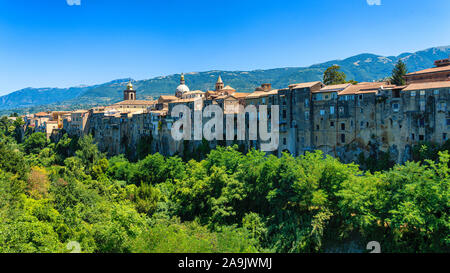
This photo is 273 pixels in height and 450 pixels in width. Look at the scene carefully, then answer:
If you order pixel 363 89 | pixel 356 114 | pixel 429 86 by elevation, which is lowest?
pixel 356 114

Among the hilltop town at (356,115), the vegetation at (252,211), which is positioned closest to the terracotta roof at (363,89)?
the hilltop town at (356,115)

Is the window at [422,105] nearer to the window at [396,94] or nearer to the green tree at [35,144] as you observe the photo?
the window at [396,94]

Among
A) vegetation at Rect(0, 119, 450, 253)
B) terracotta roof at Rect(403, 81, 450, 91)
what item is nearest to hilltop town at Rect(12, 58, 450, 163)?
terracotta roof at Rect(403, 81, 450, 91)

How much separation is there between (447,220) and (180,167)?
32.4m

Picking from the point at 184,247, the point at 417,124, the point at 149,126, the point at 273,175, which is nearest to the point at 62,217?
the point at 184,247

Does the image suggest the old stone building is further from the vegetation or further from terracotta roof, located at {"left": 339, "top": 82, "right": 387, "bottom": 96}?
the vegetation

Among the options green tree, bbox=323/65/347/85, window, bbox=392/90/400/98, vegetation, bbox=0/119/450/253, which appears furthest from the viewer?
green tree, bbox=323/65/347/85

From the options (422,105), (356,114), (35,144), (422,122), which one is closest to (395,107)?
(422,105)

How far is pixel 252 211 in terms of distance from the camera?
2912cm

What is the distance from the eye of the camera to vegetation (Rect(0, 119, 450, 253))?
19156mm

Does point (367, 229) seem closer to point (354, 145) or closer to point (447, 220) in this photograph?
point (447, 220)

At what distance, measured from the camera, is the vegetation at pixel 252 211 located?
62.8 feet

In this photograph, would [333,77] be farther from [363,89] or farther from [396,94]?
[396,94]
